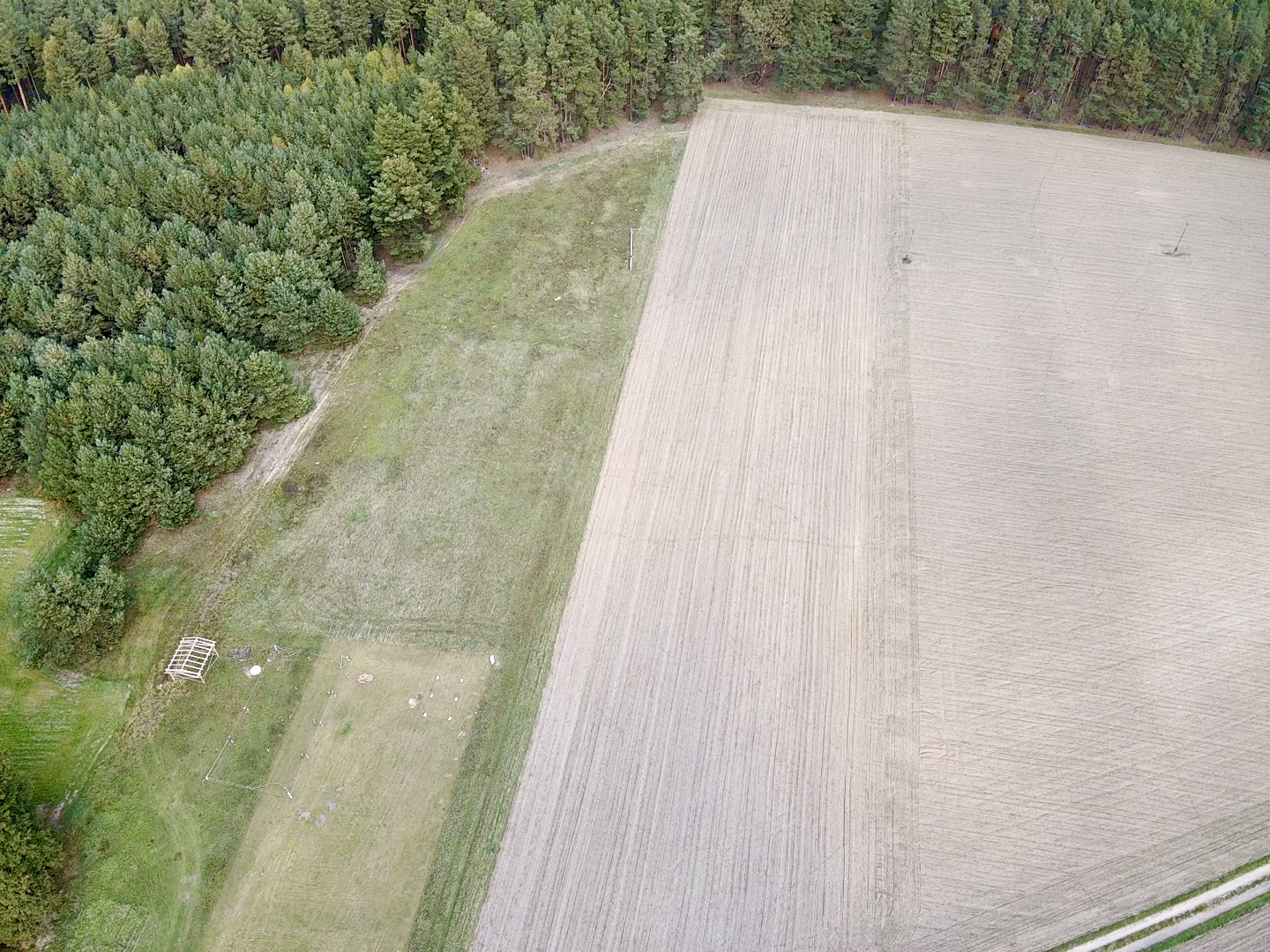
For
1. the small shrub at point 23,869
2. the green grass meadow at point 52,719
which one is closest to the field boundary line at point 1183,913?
the small shrub at point 23,869

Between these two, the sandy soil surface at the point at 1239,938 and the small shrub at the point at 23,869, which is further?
the sandy soil surface at the point at 1239,938

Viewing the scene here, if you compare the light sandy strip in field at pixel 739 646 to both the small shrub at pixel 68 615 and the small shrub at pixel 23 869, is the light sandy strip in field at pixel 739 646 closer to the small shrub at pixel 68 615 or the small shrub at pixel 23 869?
the small shrub at pixel 23 869

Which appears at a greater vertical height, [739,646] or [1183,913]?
[739,646]

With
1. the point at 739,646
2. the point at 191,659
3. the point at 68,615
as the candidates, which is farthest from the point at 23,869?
the point at 739,646

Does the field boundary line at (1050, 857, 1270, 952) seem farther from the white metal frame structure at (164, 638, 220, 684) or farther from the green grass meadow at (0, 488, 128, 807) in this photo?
the green grass meadow at (0, 488, 128, 807)

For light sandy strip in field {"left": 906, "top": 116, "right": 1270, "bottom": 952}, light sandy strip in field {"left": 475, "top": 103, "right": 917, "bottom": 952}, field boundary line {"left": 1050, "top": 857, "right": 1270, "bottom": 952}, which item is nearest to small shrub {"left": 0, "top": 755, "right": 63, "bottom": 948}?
light sandy strip in field {"left": 475, "top": 103, "right": 917, "bottom": 952}

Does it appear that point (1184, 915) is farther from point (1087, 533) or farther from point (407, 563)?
point (407, 563)

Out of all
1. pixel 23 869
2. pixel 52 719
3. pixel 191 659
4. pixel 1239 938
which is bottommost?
pixel 1239 938
